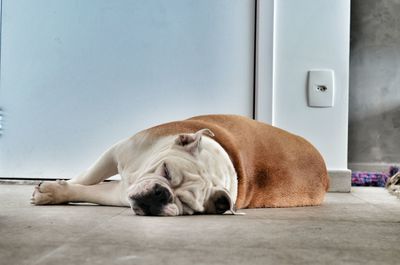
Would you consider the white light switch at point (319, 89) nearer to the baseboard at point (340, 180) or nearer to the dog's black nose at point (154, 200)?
the baseboard at point (340, 180)

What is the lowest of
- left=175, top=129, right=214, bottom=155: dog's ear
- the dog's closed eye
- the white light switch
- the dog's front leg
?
the dog's front leg

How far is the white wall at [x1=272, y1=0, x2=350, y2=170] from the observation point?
2.78 m

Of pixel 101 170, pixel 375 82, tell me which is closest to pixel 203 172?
pixel 101 170

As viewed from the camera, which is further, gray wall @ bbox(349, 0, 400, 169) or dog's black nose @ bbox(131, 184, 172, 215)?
gray wall @ bbox(349, 0, 400, 169)

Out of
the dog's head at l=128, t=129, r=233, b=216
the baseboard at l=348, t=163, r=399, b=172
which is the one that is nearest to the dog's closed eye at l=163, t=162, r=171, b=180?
the dog's head at l=128, t=129, r=233, b=216

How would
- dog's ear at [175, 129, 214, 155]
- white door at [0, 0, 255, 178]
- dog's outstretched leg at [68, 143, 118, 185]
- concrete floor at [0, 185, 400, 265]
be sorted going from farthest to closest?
white door at [0, 0, 255, 178] < dog's outstretched leg at [68, 143, 118, 185] < dog's ear at [175, 129, 214, 155] < concrete floor at [0, 185, 400, 265]

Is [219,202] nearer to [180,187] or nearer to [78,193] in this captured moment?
[180,187]

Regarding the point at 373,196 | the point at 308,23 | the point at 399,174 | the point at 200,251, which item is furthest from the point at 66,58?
the point at 200,251

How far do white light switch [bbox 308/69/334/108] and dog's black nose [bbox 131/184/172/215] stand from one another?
1399 millimetres

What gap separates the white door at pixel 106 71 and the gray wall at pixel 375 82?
123 centimetres

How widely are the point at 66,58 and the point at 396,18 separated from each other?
2.25 metres

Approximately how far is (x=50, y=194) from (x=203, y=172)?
55 centimetres

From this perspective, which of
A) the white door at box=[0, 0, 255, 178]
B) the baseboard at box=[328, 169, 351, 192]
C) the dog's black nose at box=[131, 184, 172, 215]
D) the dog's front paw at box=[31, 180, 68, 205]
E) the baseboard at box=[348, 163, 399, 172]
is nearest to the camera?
the dog's black nose at box=[131, 184, 172, 215]

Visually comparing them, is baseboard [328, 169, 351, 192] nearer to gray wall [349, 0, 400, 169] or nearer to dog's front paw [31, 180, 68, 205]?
gray wall [349, 0, 400, 169]
